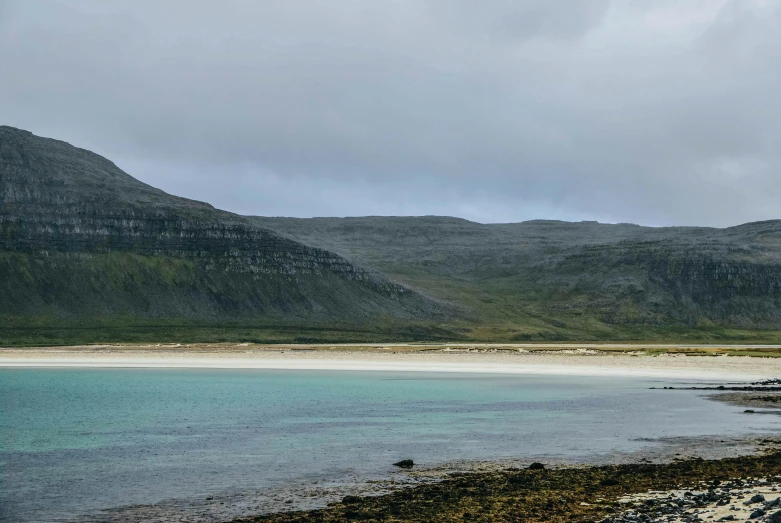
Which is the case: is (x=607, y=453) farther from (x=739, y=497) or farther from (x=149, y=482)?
(x=149, y=482)

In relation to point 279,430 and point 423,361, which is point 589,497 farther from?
point 423,361

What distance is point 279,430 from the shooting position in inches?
1614

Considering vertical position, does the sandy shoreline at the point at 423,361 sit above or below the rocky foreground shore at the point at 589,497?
above

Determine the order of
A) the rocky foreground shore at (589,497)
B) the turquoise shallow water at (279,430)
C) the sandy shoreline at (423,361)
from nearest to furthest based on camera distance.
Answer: the rocky foreground shore at (589,497) < the turquoise shallow water at (279,430) < the sandy shoreline at (423,361)

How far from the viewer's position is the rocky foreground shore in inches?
824

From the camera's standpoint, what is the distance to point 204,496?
25562 mm

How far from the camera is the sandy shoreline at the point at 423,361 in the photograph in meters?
85.9

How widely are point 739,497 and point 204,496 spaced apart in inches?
587

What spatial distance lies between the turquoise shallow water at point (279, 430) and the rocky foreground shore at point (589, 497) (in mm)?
4196

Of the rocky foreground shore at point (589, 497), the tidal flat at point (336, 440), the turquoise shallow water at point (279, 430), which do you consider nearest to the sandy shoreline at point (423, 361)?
the tidal flat at point (336, 440)

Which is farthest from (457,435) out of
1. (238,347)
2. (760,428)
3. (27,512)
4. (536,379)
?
(238,347)

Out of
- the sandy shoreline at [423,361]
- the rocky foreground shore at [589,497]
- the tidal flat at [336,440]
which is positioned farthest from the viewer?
the sandy shoreline at [423,361]

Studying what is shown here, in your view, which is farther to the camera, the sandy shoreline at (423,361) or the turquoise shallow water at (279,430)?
the sandy shoreline at (423,361)

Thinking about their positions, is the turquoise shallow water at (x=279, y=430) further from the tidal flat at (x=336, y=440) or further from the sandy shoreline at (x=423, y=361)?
the sandy shoreline at (x=423, y=361)
